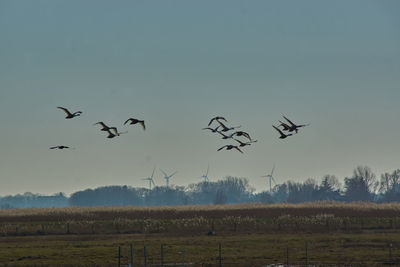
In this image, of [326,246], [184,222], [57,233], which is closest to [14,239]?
[57,233]

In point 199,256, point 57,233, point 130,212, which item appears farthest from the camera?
point 130,212

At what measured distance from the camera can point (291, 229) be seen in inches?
3250

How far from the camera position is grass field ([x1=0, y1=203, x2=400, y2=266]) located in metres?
55.8

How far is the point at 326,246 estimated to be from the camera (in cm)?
6419

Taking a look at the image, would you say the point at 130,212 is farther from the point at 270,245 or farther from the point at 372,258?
the point at 372,258

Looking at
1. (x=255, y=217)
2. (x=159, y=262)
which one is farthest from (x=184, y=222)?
(x=159, y=262)

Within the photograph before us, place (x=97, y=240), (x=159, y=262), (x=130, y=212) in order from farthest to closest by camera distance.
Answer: (x=130, y=212) → (x=97, y=240) → (x=159, y=262)

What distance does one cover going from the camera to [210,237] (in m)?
75.2

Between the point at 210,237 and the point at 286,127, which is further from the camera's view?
the point at 210,237

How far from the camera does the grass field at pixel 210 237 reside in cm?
Result: 5575

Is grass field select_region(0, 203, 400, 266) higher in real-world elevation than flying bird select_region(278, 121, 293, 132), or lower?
lower

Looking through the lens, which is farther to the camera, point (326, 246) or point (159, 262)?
point (326, 246)

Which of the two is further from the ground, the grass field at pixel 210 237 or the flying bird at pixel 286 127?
the flying bird at pixel 286 127

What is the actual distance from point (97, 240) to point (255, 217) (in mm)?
28298
